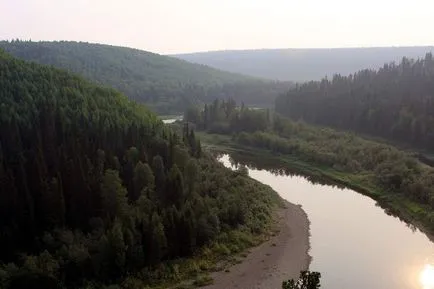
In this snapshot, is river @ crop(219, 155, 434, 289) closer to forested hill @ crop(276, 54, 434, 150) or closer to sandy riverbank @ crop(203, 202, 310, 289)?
sandy riverbank @ crop(203, 202, 310, 289)

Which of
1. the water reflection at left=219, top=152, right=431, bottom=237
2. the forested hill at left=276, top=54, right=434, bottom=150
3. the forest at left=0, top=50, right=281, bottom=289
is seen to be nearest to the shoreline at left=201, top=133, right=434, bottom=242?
the water reflection at left=219, top=152, right=431, bottom=237

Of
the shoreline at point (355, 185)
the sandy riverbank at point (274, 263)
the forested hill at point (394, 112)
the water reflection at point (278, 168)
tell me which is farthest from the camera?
the forested hill at point (394, 112)

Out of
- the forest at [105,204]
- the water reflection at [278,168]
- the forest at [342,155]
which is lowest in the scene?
the water reflection at [278,168]

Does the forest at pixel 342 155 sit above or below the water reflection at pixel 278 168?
above

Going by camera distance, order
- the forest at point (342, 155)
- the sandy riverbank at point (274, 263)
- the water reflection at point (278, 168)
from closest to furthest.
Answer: the sandy riverbank at point (274, 263), the forest at point (342, 155), the water reflection at point (278, 168)

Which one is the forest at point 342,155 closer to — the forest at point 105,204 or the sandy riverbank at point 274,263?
the sandy riverbank at point 274,263

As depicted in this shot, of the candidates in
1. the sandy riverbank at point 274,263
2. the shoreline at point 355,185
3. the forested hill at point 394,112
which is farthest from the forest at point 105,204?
the forested hill at point 394,112
